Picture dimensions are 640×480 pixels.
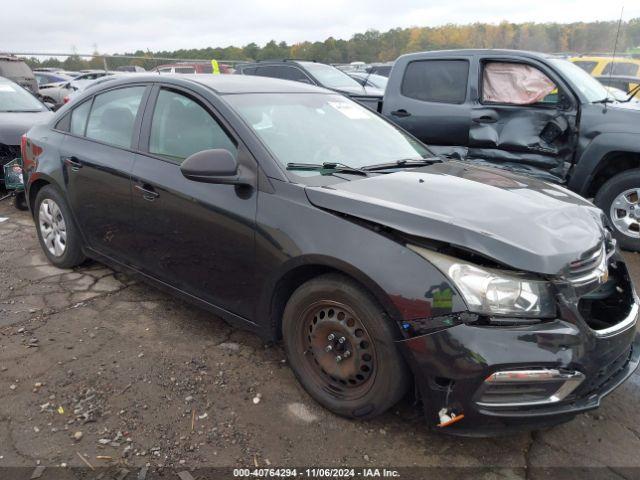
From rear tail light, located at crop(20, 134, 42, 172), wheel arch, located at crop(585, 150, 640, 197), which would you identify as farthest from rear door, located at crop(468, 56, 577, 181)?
rear tail light, located at crop(20, 134, 42, 172)

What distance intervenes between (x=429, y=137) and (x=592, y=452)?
4.30m

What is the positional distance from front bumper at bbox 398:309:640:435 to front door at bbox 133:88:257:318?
3.58ft

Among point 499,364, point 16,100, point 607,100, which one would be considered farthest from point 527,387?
point 16,100

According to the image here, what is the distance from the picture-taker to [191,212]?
9.93 feet

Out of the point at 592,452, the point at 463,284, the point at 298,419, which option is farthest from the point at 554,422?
the point at 298,419

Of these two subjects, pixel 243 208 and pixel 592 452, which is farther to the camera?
pixel 243 208

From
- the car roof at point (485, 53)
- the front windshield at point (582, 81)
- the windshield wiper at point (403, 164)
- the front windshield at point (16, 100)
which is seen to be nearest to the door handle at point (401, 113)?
the car roof at point (485, 53)

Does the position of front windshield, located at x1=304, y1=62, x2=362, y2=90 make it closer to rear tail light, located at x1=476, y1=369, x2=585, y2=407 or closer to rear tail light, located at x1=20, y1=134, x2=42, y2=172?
rear tail light, located at x1=20, y1=134, x2=42, y2=172

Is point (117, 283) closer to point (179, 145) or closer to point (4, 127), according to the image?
point (179, 145)

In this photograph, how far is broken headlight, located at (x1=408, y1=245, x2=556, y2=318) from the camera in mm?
2105

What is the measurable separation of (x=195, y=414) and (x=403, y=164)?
1.85 meters

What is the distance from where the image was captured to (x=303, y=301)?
2.57m

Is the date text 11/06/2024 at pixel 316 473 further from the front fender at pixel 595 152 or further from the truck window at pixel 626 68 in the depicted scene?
the truck window at pixel 626 68

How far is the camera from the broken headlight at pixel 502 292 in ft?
6.91
